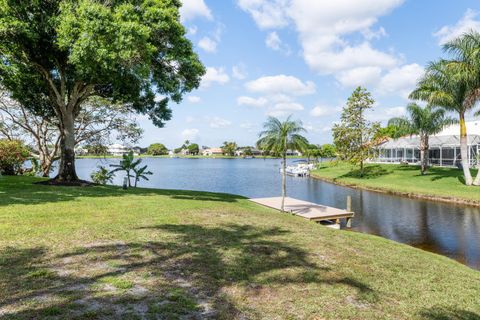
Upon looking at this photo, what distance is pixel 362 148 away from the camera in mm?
43188

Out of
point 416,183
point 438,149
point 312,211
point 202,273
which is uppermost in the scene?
point 438,149

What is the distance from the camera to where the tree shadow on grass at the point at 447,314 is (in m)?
5.98

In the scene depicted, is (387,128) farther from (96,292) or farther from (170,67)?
(96,292)

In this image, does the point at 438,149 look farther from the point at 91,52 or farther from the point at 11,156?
the point at 11,156

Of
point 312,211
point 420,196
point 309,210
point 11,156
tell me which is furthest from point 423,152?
point 11,156

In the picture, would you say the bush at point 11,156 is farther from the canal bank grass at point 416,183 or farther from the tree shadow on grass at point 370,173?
the tree shadow on grass at point 370,173

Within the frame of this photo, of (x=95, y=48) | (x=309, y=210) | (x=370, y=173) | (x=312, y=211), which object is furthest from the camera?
(x=370, y=173)

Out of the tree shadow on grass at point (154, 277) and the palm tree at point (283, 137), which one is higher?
the palm tree at point (283, 137)

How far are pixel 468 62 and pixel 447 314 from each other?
3000cm

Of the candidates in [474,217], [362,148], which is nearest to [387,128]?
[362,148]

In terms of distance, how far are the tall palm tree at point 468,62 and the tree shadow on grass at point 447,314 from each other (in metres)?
27.9

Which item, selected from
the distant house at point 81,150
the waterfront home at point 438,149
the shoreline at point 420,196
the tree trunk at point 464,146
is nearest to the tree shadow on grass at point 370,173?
the waterfront home at point 438,149

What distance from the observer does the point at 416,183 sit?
1405 inches

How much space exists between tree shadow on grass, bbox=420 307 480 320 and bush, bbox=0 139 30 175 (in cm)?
3121
